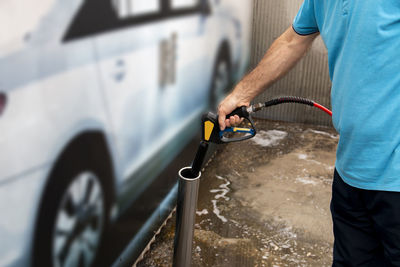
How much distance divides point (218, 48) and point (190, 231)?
166 centimetres

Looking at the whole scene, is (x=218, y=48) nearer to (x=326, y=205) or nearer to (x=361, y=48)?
(x=326, y=205)

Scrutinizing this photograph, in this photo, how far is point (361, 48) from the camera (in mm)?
1180

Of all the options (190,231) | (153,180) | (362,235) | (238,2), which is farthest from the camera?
(238,2)

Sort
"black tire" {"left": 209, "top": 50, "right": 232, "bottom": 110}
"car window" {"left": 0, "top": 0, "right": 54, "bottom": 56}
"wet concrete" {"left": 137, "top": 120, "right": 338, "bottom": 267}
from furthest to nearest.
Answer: "black tire" {"left": 209, "top": 50, "right": 232, "bottom": 110}
"wet concrete" {"left": 137, "top": 120, "right": 338, "bottom": 267}
"car window" {"left": 0, "top": 0, "right": 54, "bottom": 56}

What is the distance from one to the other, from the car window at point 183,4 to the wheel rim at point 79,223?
104 cm

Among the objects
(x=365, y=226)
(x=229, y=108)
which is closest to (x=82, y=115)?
(x=229, y=108)

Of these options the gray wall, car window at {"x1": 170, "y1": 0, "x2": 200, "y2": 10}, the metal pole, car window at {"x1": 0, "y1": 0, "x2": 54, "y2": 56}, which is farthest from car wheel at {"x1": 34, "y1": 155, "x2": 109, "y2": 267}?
the gray wall

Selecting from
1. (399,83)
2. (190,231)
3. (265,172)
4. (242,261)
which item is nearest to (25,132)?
(190,231)

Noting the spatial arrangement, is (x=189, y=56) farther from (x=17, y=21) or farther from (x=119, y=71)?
(x=17, y=21)

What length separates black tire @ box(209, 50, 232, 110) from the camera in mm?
3180

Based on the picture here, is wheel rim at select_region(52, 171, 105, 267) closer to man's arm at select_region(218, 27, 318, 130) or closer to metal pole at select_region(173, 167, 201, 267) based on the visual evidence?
metal pole at select_region(173, 167, 201, 267)

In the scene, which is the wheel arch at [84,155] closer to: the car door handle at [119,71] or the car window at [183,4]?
the car door handle at [119,71]

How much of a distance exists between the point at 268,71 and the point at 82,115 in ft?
2.37

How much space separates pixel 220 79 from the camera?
3.36 metres
